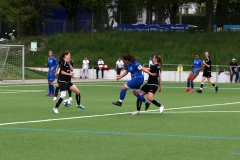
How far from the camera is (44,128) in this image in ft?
48.0

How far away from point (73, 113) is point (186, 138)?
6.28 metres

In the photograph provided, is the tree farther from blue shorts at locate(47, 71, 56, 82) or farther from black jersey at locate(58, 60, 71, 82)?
black jersey at locate(58, 60, 71, 82)

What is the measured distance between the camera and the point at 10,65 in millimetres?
41812

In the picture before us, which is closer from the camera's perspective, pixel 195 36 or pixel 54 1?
pixel 195 36

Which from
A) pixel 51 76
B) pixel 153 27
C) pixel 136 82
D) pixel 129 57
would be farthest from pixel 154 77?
pixel 153 27

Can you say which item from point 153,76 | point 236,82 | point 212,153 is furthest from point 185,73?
point 212,153

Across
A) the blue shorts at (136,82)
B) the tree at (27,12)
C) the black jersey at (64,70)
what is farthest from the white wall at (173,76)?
the blue shorts at (136,82)

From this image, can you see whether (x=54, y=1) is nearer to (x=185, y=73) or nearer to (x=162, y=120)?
(x=185, y=73)

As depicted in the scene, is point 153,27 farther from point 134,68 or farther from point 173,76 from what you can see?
point 134,68

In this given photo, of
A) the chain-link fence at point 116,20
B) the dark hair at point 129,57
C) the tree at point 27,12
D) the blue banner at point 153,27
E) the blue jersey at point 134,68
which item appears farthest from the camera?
the tree at point 27,12

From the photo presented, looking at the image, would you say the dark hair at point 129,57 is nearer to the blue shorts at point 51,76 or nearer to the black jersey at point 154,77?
the black jersey at point 154,77

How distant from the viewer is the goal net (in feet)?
136

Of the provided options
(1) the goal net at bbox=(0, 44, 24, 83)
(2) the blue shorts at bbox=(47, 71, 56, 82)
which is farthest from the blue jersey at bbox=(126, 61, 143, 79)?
(1) the goal net at bbox=(0, 44, 24, 83)

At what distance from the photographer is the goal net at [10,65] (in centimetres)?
4152
